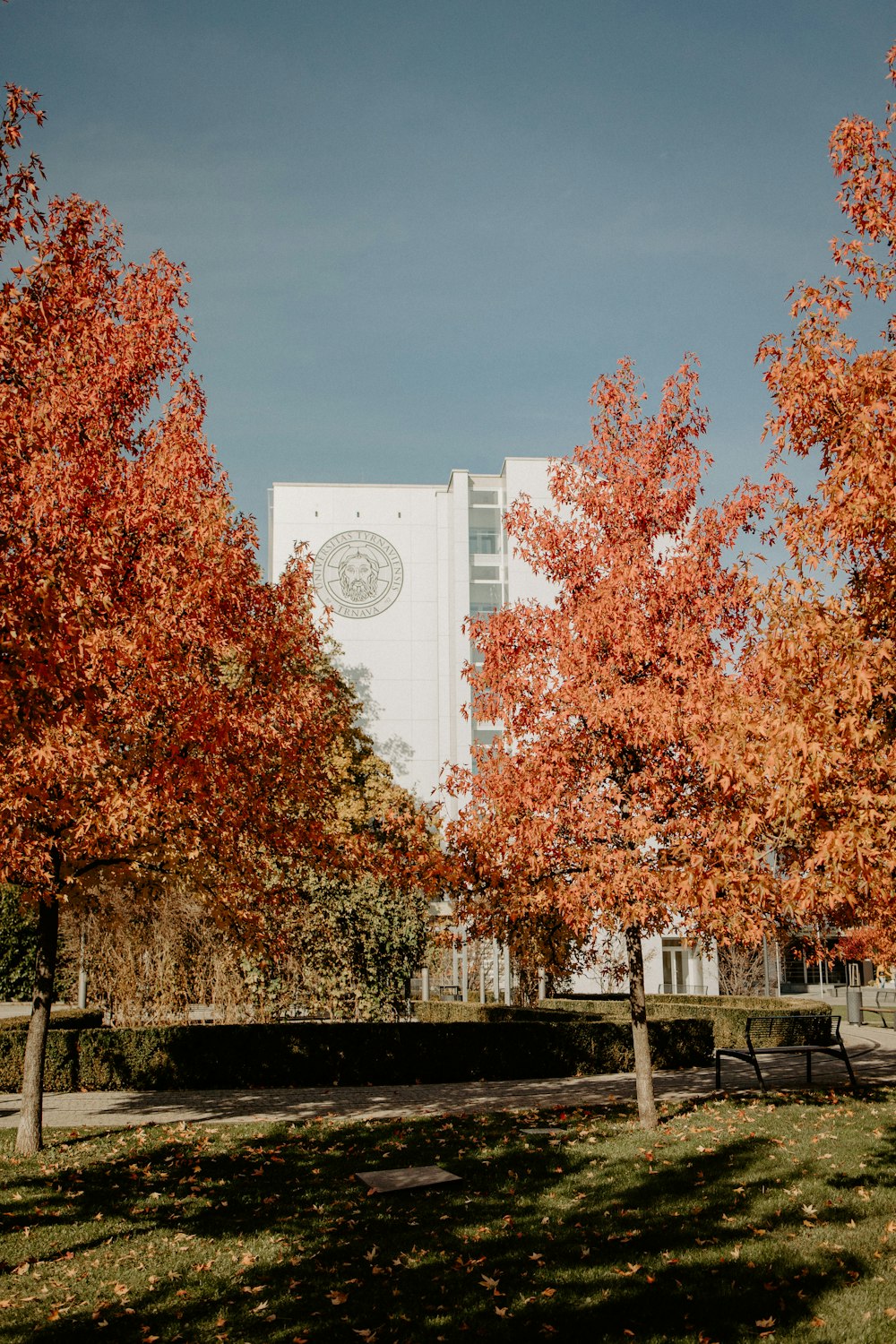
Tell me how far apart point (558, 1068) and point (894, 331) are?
43.1ft

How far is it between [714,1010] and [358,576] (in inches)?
1571

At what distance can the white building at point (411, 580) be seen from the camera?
55812 mm

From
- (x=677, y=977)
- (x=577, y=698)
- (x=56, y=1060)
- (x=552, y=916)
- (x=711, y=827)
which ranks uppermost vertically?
(x=577, y=698)

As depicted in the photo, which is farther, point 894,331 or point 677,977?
point 677,977

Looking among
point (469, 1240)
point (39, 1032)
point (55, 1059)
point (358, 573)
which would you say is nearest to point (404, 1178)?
point (469, 1240)

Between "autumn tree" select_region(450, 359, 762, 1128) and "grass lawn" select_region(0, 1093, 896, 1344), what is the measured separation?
2317 millimetres

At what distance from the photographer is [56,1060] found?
1544 cm

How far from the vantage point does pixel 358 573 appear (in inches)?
2271

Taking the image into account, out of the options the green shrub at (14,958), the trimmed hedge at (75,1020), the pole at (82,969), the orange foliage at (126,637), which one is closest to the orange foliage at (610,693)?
the orange foliage at (126,637)

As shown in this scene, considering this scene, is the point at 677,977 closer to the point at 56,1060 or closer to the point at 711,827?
the point at 56,1060

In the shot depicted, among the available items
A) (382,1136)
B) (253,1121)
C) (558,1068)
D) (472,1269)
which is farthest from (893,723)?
(558,1068)

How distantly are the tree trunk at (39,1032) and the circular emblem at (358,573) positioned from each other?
1824 inches

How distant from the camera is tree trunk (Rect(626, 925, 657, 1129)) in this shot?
36.2 feet

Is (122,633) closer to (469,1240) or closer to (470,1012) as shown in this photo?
(469,1240)
